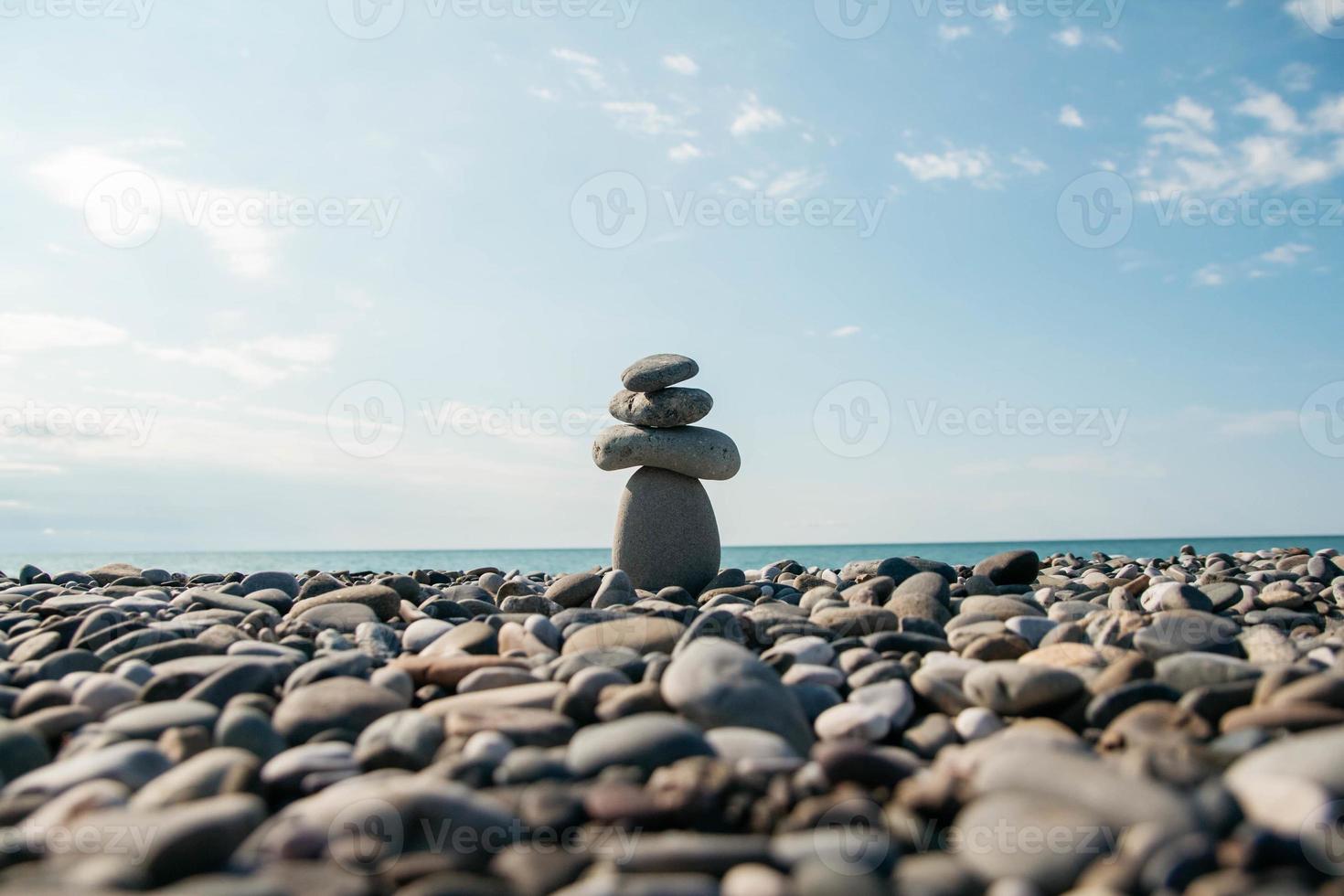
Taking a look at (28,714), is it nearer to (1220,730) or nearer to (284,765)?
(284,765)

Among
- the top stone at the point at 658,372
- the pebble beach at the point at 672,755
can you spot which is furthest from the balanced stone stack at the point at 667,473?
the pebble beach at the point at 672,755

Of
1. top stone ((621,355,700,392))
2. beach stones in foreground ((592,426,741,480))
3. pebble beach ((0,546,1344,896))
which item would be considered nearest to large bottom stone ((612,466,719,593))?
beach stones in foreground ((592,426,741,480))

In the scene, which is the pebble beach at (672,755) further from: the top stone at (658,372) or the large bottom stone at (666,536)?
the top stone at (658,372)

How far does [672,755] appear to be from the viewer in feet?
8.61

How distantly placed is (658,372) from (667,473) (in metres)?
0.98

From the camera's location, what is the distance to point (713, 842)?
2.10m

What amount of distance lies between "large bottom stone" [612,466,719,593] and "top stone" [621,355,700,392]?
0.86 metres

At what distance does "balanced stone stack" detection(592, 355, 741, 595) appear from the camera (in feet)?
25.4

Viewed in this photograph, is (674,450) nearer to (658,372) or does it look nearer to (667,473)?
(667,473)

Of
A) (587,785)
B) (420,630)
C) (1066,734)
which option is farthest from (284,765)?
(1066,734)

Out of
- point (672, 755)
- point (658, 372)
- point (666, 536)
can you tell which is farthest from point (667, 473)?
point (672, 755)

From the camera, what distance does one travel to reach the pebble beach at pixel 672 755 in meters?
2.04

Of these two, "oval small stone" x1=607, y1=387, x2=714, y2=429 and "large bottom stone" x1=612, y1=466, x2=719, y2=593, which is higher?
"oval small stone" x1=607, y1=387, x2=714, y2=429

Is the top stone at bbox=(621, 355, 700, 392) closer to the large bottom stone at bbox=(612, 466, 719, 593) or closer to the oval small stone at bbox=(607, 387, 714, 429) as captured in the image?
the oval small stone at bbox=(607, 387, 714, 429)
